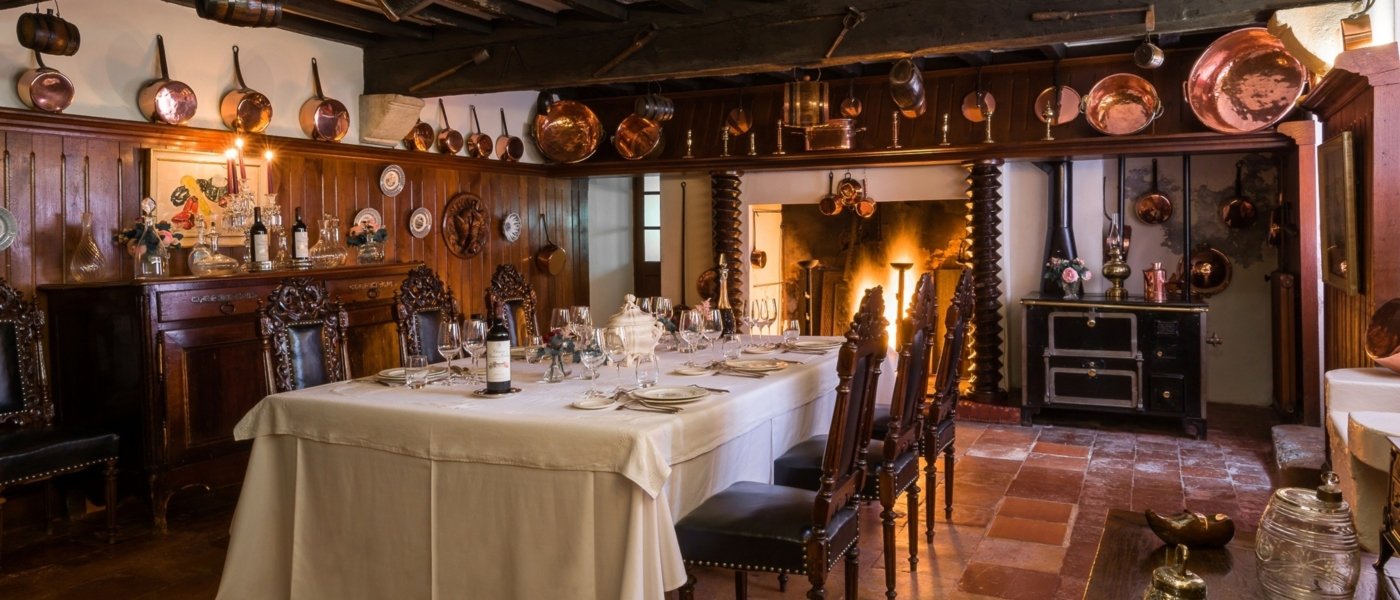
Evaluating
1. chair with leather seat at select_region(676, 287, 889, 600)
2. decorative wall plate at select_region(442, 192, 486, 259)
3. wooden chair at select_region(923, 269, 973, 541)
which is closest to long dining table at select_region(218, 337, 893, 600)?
chair with leather seat at select_region(676, 287, 889, 600)

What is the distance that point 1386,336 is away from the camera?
3.96 m

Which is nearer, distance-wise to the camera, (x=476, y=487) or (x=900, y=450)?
(x=476, y=487)

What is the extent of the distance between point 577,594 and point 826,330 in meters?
5.48

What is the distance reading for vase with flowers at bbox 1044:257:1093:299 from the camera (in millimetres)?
6562

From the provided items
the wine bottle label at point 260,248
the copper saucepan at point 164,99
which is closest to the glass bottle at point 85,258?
the copper saucepan at point 164,99

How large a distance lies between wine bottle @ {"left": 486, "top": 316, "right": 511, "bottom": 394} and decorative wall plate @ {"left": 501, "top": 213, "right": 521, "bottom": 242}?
14.3 ft

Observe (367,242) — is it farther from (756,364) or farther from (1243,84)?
(1243,84)

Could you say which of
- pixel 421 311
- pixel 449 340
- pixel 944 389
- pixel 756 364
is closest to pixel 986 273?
pixel 944 389

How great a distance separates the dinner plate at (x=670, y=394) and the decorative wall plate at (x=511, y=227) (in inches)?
179

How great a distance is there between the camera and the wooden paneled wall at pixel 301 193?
4480 mm

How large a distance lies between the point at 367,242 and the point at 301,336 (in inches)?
93.5

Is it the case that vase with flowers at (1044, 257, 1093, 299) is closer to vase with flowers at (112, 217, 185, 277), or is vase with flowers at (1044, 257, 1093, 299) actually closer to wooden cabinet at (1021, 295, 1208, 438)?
wooden cabinet at (1021, 295, 1208, 438)

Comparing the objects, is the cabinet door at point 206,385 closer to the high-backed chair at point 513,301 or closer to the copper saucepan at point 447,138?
the high-backed chair at point 513,301

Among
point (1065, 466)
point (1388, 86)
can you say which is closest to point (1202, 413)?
point (1065, 466)
